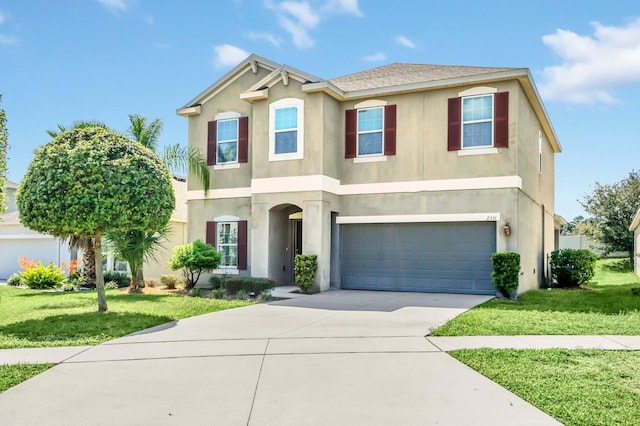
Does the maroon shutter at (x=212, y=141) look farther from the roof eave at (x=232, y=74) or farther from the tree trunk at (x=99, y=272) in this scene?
the tree trunk at (x=99, y=272)

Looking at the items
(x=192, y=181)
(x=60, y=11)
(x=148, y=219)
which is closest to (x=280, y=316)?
(x=148, y=219)

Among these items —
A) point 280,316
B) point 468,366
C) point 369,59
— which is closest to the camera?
point 468,366

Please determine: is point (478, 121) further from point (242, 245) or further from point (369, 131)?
point (242, 245)

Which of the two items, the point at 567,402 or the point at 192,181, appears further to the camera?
the point at 192,181

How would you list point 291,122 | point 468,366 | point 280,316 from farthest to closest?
point 291,122 < point 280,316 < point 468,366

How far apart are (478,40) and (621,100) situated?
12.2 m

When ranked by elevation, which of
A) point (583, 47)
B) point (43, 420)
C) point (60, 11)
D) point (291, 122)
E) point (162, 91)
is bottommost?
point (43, 420)

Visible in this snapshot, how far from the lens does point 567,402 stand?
5633 mm

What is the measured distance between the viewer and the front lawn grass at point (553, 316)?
31.7ft

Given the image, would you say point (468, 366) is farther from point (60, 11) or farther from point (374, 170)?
point (60, 11)

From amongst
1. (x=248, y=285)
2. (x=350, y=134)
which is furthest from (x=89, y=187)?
(x=350, y=134)

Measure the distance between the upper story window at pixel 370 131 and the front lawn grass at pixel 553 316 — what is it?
637cm

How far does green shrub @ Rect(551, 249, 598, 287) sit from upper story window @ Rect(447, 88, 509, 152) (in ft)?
23.6

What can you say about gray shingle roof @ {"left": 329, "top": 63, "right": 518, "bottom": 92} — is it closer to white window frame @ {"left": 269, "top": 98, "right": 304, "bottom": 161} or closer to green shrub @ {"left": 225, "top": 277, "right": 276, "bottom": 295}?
white window frame @ {"left": 269, "top": 98, "right": 304, "bottom": 161}
